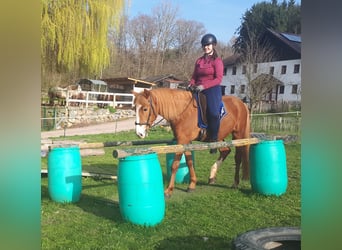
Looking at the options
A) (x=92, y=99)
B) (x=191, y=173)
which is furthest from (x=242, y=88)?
(x=191, y=173)

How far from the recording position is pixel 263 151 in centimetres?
155

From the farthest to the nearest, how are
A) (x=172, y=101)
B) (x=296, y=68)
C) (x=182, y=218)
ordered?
(x=172, y=101) → (x=182, y=218) → (x=296, y=68)

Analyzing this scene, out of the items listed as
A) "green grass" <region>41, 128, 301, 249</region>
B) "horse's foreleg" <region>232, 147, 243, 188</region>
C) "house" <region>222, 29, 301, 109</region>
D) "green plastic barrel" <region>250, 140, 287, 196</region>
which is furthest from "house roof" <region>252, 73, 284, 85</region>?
"horse's foreleg" <region>232, 147, 243, 188</region>

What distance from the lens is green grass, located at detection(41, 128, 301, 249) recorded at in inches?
49.2

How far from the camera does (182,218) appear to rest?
1.50 metres

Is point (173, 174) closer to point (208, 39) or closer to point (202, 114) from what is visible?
point (202, 114)

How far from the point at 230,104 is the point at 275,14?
2.24 feet

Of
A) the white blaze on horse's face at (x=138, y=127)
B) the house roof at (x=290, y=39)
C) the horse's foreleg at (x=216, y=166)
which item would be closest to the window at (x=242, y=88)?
the house roof at (x=290, y=39)

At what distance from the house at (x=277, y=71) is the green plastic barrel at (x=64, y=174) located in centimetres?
93

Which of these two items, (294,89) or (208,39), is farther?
(208,39)

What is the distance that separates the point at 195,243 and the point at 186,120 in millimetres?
883
